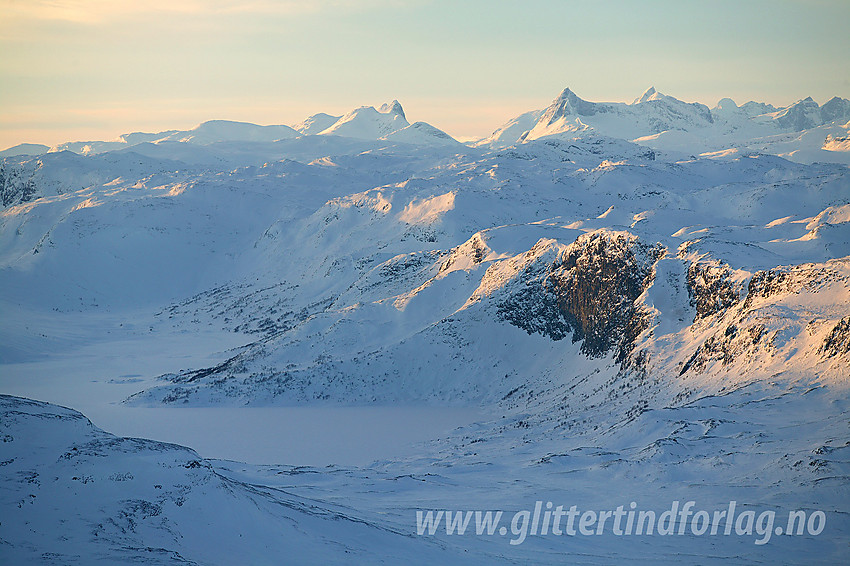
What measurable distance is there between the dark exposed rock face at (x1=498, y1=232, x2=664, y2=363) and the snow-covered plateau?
195 millimetres

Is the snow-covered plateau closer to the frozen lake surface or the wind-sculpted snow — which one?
the wind-sculpted snow

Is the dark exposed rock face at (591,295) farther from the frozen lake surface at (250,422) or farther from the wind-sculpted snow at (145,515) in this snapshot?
the wind-sculpted snow at (145,515)

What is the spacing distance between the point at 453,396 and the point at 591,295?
561 inches

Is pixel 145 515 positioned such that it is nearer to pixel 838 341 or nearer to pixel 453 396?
pixel 838 341

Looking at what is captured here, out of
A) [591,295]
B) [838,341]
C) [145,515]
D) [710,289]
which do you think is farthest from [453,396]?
[145,515]

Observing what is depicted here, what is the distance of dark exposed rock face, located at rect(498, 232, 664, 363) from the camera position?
56.4 m

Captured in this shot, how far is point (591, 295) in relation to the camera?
60.1 meters

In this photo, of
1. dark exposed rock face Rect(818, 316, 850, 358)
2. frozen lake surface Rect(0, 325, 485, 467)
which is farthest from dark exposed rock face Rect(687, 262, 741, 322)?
frozen lake surface Rect(0, 325, 485, 467)

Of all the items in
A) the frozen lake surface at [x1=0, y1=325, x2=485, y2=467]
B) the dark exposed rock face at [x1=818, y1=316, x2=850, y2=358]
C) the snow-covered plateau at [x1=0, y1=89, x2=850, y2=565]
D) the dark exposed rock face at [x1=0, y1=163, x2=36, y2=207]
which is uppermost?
the dark exposed rock face at [x1=0, y1=163, x2=36, y2=207]

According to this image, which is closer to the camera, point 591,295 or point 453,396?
point 453,396

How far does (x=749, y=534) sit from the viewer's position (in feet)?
83.4

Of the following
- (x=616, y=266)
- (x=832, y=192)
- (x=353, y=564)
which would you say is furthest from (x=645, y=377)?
(x=832, y=192)

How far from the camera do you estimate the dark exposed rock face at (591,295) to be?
5641 centimetres

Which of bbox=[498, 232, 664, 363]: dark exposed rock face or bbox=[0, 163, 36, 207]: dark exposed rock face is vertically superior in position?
bbox=[0, 163, 36, 207]: dark exposed rock face
